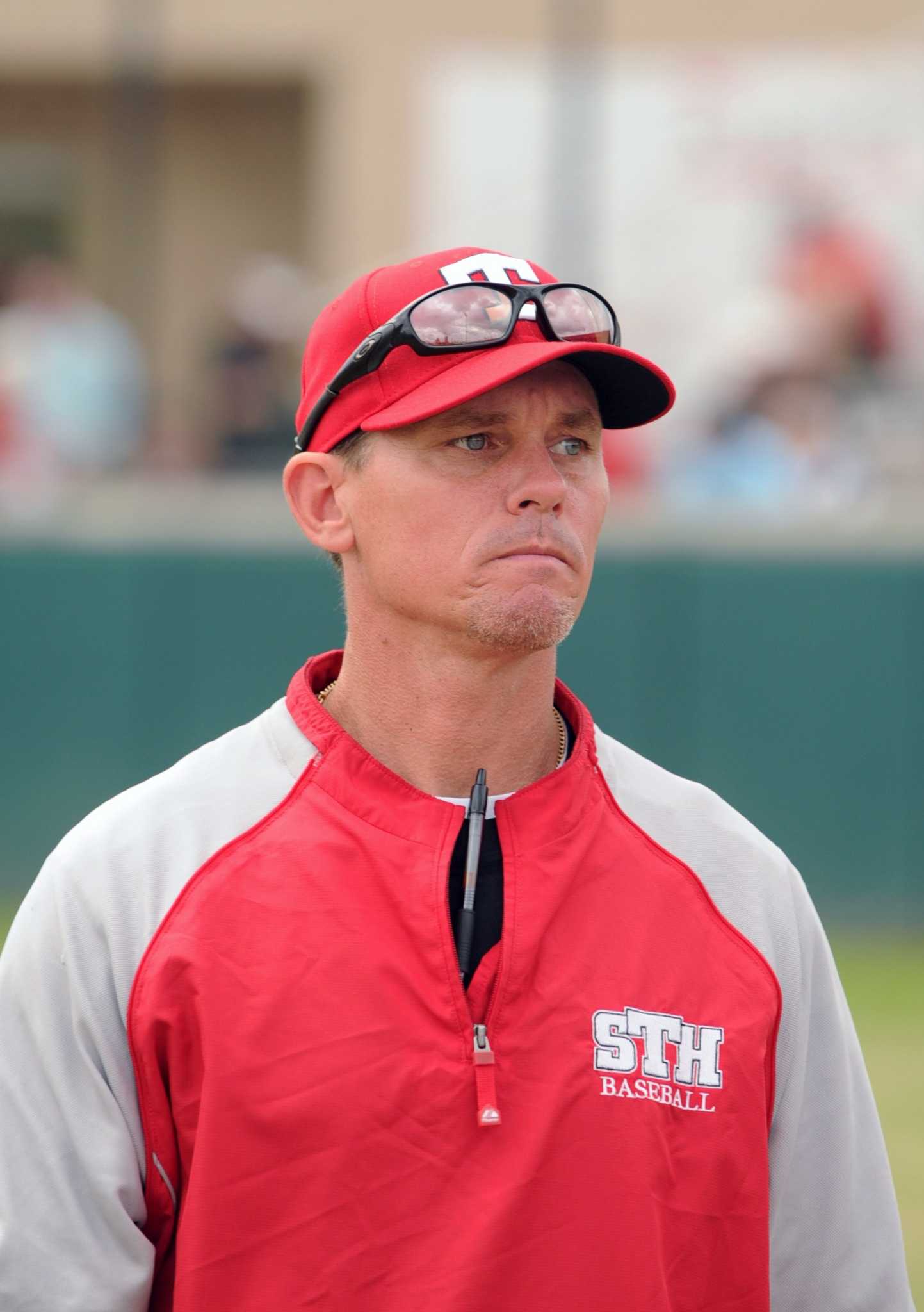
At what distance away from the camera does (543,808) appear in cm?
230

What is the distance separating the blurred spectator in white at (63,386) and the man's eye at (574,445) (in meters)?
7.28

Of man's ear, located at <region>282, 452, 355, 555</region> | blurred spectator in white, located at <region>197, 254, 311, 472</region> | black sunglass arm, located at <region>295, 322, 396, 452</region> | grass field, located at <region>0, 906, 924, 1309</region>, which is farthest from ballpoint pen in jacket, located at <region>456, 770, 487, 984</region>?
blurred spectator in white, located at <region>197, 254, 311, 472</region>

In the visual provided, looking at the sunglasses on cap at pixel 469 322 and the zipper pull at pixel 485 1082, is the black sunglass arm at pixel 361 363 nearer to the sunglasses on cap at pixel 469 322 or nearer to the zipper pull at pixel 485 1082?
the sunglasses on cap at pixel 469 322

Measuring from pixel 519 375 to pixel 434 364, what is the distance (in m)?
0.10

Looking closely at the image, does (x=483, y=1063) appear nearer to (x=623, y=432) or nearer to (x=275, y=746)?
(x=275, y=746)

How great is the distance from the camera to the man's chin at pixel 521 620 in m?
2.28

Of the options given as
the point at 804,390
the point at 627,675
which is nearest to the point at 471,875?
the point at 627,675

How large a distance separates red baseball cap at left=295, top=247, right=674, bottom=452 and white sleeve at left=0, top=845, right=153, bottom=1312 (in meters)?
0.71

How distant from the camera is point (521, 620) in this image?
228cm

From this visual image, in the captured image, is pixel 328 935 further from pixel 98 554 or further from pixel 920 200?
pixel 920 200

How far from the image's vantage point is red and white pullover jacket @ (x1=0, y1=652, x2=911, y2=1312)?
2100mm

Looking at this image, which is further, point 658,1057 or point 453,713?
point 453,713

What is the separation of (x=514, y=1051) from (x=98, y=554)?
6598 millimetres

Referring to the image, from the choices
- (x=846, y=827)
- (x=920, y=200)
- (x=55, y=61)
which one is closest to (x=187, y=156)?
(x=55, y=61)
